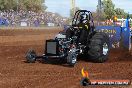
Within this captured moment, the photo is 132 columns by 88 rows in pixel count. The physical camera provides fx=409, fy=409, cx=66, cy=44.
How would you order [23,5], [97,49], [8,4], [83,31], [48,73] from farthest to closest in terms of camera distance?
[23,5], [8,4], [83,31], [97,49], [48,73]

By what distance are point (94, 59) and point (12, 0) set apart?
239 ft

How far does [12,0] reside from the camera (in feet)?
278

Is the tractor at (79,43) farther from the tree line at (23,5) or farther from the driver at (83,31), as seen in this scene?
the tree line at (23,5)

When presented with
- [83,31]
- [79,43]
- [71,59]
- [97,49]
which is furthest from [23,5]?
[71,59]

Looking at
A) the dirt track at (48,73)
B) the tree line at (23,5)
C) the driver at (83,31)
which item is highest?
the driver at (83,31)

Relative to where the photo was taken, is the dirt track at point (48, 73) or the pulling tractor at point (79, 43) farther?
the pulling tractor at point (79, 43)

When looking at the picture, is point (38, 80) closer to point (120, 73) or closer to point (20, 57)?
point (120, 73)

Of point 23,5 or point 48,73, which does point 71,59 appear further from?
point 23,5

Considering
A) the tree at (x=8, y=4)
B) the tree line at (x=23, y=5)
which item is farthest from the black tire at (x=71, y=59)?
the tree at (x=8, y=4)

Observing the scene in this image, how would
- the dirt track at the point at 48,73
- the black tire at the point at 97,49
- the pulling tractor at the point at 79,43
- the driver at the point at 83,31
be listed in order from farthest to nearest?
the driver at the point at 83,31, the black tire at the point at 97,49, the pulling tractor at the point at 79,43, the dirt track at the point at 48,73

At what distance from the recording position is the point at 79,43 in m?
13.8

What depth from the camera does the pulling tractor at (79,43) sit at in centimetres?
1306

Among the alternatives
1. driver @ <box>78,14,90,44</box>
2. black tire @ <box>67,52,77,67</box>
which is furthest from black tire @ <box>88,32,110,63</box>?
black tire @ <box>67,52,77,67</box>

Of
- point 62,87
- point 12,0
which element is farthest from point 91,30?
point 12,0
